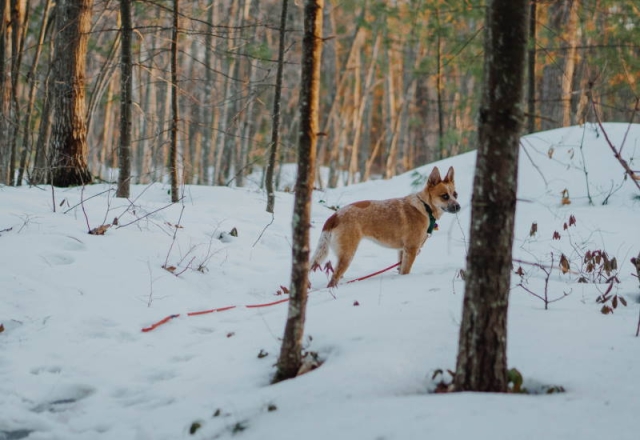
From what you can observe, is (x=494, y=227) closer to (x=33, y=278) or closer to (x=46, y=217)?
(x=33, y=278)

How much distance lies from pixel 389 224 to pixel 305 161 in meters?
3.50

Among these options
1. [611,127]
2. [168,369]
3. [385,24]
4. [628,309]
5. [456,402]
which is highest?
[385,24]

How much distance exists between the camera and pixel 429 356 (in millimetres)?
3730

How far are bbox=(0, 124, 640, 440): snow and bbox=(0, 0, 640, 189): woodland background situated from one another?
136cm

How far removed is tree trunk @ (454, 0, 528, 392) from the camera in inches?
113

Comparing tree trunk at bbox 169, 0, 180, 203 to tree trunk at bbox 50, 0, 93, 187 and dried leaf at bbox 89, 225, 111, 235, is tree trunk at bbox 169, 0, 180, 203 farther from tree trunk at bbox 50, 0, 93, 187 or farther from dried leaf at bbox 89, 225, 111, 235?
dried leaf at bbox 89, 225, 111, 235

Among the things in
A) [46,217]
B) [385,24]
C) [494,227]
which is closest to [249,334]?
[494,227]

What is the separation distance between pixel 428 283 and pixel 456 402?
308cm

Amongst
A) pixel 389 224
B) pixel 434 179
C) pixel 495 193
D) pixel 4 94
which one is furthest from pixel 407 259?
pixel 4 94

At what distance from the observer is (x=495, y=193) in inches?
115

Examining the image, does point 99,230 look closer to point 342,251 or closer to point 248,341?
point 342,251

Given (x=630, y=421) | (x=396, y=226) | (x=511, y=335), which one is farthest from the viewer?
(x=396, y=226)

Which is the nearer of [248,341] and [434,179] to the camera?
[248,341]

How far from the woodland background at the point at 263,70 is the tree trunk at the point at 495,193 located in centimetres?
25
